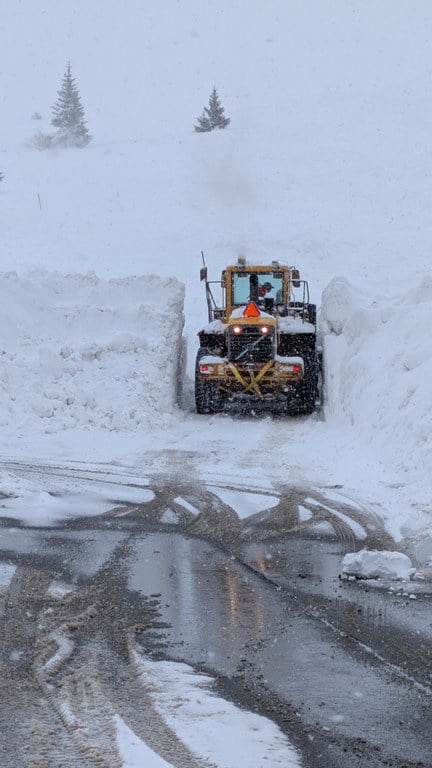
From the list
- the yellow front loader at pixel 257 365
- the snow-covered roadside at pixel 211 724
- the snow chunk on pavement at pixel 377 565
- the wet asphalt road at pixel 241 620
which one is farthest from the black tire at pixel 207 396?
the snow-covered roadside at pixel 211 724

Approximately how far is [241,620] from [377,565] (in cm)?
144

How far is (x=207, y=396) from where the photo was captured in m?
16.5

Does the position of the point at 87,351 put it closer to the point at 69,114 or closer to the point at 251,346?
the point at 251,346

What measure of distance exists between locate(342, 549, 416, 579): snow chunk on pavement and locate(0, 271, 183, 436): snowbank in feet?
25.6

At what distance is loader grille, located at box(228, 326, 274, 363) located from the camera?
16609 mm

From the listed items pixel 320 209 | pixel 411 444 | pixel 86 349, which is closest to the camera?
pixel 411 444

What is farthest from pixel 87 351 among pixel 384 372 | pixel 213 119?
pixel 213 119

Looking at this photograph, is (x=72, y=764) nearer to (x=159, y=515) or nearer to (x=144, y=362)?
(x=159, y=515)

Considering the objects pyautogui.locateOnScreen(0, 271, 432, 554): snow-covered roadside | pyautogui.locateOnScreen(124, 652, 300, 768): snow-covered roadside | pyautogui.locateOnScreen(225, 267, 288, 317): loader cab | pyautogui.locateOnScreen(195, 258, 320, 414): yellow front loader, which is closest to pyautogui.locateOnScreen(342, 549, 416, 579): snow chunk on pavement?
pyautogui.locateOnScreen(0, 271, 432, 554): snow-covered roadside

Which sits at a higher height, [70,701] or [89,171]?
[89,171]

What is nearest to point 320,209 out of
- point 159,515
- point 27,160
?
point 27,160

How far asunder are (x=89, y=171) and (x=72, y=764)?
47.9m

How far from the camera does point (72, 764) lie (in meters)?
3.81

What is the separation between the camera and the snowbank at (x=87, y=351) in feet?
47.5
